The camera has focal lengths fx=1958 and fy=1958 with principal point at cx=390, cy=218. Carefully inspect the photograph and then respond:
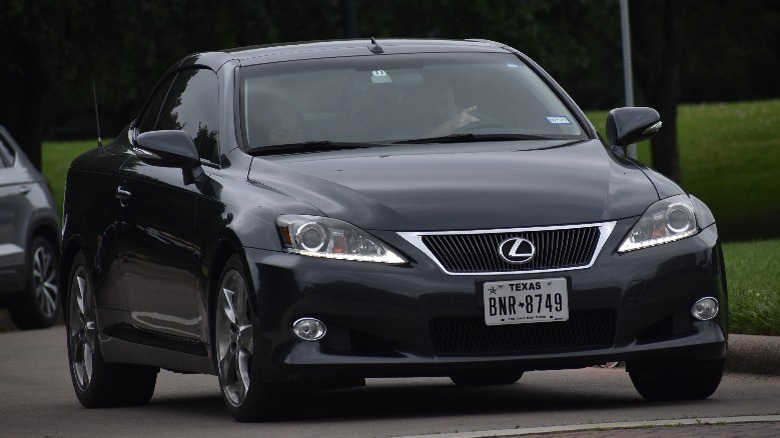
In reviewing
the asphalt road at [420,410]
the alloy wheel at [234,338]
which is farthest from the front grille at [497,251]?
the alloy wheel at [234,338]

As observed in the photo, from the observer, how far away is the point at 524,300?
7586 millimetres

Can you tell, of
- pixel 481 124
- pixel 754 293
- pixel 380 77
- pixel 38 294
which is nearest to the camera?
pixel 481 124

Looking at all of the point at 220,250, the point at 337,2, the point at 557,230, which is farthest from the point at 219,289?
the point at 337,2

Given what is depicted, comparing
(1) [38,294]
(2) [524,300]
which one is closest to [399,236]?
(2) [524,300]

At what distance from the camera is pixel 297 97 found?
29.3ft

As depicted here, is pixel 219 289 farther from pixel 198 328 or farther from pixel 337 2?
pixel 337 2

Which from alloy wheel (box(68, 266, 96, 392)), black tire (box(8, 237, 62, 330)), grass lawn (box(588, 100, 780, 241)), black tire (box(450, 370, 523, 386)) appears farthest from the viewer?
grass lawn (box(588, 100, 780, 241))

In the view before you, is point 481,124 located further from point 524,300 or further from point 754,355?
point 754,355

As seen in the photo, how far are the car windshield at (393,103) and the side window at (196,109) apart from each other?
21 cm

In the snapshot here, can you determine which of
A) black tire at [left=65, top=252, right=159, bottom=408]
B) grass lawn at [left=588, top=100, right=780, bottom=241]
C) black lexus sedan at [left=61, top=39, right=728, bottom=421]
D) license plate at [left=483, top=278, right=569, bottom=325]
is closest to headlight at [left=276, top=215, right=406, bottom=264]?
black lexus sedan at [left=61, top=39, right=728, bottom=421]

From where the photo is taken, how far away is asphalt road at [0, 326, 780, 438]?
24.8 ft

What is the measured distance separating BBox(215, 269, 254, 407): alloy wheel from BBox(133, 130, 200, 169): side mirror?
2.55ft

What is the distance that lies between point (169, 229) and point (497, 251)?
73.7 inches

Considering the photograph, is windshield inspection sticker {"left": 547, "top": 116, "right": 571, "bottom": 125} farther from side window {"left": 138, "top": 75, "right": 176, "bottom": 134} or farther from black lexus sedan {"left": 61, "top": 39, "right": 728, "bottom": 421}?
side window {"left": 138, "top": 75, "right": 176, "bottom": 134}
